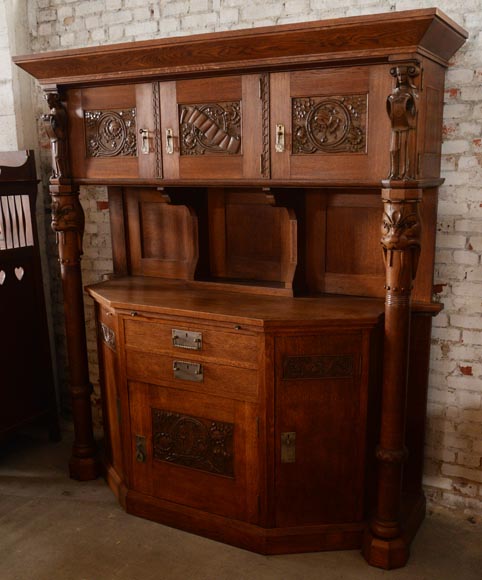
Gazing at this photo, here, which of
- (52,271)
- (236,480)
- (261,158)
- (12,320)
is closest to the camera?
(261,158)

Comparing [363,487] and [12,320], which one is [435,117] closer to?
[363,487]

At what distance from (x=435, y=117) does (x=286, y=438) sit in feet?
5.06

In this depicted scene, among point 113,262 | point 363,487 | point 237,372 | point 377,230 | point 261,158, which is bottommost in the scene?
point 363,487

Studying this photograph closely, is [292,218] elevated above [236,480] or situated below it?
above

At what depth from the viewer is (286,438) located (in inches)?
110

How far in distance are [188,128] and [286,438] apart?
146 cm

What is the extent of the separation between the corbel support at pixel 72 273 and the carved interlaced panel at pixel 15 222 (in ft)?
1.35

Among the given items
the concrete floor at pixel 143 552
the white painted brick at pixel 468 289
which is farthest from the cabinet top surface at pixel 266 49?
the concrete floor at pixel 143 552

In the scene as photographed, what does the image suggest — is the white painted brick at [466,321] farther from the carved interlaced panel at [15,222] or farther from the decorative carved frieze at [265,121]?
the carved interlaced panel at [15,222]

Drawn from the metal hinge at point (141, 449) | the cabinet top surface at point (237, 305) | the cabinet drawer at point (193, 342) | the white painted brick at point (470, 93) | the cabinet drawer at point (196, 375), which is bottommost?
the metal hinge at point (141, 449)

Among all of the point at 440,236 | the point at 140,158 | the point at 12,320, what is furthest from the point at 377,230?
the point at 12,320

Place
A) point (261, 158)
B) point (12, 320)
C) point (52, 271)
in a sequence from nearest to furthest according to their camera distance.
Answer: point (261, 158) → point (12, 320) → point (52, 271)

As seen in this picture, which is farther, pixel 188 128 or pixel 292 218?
pixel 292 218

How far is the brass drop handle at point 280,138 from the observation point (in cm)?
263
